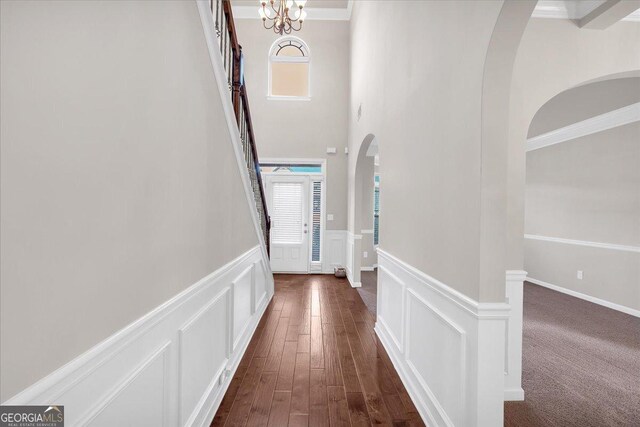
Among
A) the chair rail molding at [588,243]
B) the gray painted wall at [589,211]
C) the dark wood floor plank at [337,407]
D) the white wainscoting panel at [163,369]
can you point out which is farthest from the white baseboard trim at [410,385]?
the chair rail molding at [588,243]

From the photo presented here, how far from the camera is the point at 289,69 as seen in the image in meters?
6.51

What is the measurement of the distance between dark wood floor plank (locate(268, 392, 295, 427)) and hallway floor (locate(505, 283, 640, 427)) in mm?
1403

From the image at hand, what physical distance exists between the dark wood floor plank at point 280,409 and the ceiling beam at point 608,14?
3363mm

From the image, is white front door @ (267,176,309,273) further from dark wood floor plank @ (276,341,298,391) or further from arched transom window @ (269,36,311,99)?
dark wood floor plank @ (276,341,298,391)

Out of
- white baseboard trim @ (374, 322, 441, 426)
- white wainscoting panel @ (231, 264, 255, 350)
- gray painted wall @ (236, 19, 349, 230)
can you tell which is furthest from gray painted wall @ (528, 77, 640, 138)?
white wainscoting panel @ (231, 264, 255, 350)

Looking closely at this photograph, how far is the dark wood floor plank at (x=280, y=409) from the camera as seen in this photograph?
1.83m

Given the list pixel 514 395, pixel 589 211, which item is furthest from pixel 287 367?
pixel 589 211

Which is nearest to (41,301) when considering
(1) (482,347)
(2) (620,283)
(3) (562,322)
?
(1) (482,347)

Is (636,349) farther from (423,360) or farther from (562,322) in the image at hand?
(423,360)

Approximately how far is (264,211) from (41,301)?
3627 millimetres

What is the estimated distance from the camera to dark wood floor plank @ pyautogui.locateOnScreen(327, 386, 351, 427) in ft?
6.05

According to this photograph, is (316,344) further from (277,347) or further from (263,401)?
(263,401)

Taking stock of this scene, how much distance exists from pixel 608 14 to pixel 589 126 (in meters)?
3.44

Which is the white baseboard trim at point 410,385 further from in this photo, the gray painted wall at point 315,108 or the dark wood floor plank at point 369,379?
the gray painted wall at point 315,108
